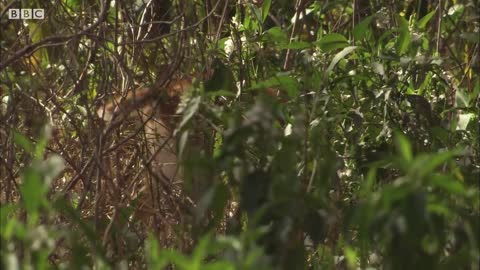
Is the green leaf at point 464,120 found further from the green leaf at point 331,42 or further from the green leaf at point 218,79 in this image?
the green leaf at point 218,79

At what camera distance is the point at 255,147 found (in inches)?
86.0

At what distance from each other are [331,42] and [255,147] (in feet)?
1.69

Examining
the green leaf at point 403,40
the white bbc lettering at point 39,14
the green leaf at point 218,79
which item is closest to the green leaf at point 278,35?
the green leaf at point 218,79

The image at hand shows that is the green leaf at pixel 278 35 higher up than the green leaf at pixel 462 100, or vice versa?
the green leaf at pixel 278 35

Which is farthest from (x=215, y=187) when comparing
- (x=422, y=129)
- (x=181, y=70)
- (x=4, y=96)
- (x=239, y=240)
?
(x=4, y=96)

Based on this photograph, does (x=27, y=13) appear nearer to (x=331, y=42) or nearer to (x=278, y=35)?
(x=278, y=35)

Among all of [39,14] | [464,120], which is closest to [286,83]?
[464,120]

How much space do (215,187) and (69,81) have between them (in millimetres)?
1648

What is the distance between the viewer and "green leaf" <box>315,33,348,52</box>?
2561mm

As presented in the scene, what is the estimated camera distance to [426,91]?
2787 mm

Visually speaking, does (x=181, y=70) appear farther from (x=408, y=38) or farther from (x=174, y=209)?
(x=408, y=38)

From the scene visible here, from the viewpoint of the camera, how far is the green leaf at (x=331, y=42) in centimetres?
256

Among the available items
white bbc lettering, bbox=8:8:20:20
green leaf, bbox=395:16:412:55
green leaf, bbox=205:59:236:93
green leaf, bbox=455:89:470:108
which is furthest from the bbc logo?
green leaf, bbox=455:89:470:108

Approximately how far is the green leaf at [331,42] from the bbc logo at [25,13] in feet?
2.61
